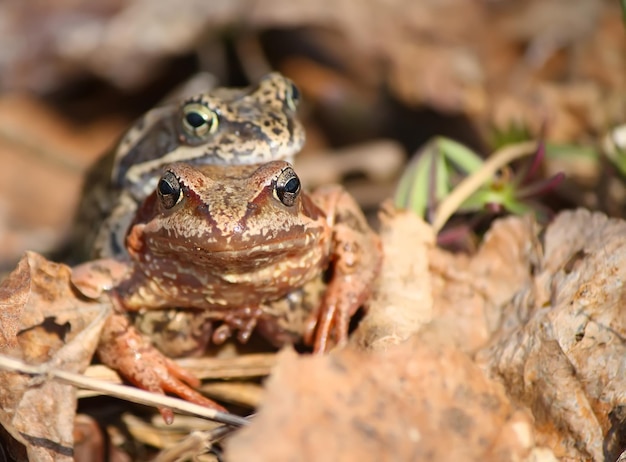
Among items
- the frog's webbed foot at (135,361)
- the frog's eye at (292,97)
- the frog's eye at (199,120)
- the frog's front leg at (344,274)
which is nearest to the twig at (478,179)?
the frog's front leg at (344,274)

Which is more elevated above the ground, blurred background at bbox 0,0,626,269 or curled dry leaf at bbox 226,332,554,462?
curled dry leaf at bbox 226,332,554,462

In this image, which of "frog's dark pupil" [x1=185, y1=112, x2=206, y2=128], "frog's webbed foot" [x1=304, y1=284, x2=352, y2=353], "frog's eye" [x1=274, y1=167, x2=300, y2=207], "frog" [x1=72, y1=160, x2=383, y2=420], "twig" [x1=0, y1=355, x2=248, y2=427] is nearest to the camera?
"twig" [x1=0, y1=355, x2=248, y2=427]

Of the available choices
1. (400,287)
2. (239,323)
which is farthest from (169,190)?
(400,287)

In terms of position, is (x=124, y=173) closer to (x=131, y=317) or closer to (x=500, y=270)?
(x=131, y=317)

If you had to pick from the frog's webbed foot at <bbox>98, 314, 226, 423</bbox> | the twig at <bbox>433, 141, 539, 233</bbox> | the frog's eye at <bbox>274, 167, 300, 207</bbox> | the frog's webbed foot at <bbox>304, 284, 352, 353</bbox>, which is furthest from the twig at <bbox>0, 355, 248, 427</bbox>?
the twig at <bbox>433, 141, 539, 233</bbox>

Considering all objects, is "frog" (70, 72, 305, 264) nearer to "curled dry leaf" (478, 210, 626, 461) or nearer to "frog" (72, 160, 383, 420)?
"frog" (72, 160, 383, 420)

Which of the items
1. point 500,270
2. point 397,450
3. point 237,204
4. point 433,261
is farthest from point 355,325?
point 397,450

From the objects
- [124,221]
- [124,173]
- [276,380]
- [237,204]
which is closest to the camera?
[276,380]

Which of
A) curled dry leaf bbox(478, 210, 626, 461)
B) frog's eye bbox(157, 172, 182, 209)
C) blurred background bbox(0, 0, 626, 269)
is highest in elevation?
frog's eye bbox(157, 172, 182, 209)
